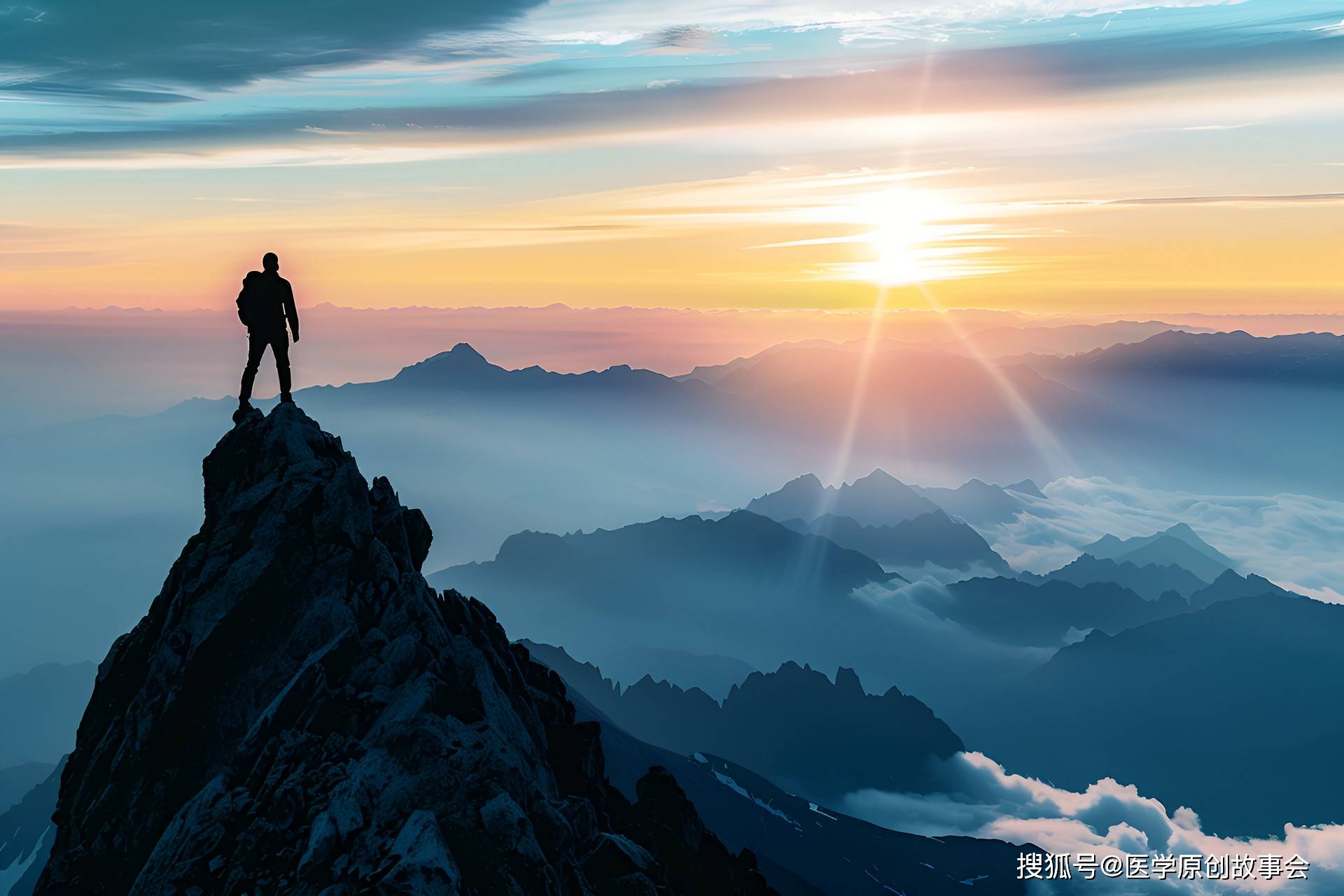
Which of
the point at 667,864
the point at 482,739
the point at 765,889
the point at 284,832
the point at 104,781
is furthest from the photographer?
the point at 765,889

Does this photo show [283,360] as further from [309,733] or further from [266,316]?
[309,733]

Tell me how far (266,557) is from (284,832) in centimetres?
1206

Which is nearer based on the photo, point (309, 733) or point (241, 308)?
point (309, 733)

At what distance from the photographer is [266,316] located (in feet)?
147

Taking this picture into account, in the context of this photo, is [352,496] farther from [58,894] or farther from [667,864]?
[667,864]

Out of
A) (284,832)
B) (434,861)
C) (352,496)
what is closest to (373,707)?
(284,832)

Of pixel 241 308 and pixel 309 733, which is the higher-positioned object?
pixel 241 308

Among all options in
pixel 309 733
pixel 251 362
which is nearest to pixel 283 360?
pixel 251 362

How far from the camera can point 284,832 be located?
3116cm

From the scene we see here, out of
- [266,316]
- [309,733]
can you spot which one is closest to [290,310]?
[266,316]

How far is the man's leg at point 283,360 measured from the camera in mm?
45594

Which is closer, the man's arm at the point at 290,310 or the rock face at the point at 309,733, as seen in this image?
the rock face at the point at 309,733

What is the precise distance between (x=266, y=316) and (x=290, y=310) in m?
1.16

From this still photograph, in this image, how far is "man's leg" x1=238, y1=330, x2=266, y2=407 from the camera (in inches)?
1775
